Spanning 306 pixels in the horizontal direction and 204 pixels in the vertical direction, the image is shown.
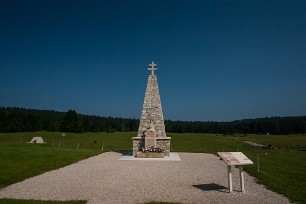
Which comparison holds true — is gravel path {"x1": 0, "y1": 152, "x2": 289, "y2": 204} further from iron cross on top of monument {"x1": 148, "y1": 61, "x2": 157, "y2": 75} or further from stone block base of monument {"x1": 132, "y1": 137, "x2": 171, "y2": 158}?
iron cross on top of monument {"x1": 148, "y1": 61, "x2": 157, "y2": 75}

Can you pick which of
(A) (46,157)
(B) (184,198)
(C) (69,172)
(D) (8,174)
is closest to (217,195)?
(B) (184,198)

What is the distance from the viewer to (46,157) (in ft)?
A: 63.5

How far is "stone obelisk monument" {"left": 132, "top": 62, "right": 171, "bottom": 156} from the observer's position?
2384 cm

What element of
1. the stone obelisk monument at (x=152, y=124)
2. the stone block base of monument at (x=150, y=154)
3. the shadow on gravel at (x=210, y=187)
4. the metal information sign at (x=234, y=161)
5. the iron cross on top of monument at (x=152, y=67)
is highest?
the iron cross on top of monument at (x=152, y=67)

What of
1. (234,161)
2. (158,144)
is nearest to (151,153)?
(158,144)

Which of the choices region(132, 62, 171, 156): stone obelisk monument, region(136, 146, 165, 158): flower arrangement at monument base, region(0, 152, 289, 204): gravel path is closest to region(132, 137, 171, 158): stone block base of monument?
region(132, 62, 171, 156): stone obelisk monument

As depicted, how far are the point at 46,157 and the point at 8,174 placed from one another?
21.1 ft

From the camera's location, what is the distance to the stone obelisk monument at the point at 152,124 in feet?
78.2

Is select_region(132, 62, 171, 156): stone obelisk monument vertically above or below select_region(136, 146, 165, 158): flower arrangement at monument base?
above

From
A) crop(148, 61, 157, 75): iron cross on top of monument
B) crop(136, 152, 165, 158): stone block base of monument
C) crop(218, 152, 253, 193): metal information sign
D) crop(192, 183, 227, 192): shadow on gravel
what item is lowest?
crop(192, 183, 227, 192): shadow on gravel

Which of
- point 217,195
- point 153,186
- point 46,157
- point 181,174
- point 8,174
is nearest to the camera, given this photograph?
point 217,195

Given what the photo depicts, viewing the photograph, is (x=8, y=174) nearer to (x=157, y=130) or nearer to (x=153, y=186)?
(x=153, y=186)

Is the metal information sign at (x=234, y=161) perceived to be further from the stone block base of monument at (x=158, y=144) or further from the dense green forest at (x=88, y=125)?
the dense green forest at (x=88, y=125)

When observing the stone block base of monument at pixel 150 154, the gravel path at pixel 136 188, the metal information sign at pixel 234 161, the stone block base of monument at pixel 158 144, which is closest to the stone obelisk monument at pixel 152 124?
the stone block base of monument at pixel 158 144
